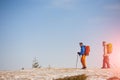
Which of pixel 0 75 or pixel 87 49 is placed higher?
pixel 87 49

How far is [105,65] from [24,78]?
8.24 meters

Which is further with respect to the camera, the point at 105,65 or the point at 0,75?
the point at 105,65

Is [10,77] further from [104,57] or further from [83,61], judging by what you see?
[104,57]

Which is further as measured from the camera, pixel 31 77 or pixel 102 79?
pixel 31 77

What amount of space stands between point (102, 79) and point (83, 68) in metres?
5.87

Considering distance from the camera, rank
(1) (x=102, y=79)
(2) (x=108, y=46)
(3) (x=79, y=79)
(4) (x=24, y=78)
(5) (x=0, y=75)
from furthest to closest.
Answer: (2) (x=108, y=46) → (5) (x=0, y=75) → (4) (x=24, y=78) → (1) (x=102, y=79) → (3) (x=79, y=79)

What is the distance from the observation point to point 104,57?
25875mm

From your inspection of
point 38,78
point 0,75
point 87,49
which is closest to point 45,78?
point 38,78

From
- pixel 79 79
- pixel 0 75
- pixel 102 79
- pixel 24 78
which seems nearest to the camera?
pixel 79 79

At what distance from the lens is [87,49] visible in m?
25.5

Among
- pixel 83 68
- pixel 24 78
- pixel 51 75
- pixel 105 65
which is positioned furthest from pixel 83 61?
pixel 24 78

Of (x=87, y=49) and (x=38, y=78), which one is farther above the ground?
(x=87, y=49)

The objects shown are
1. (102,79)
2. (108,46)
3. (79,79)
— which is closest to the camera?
(79,79)

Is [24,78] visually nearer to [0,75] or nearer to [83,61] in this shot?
[0,75]
